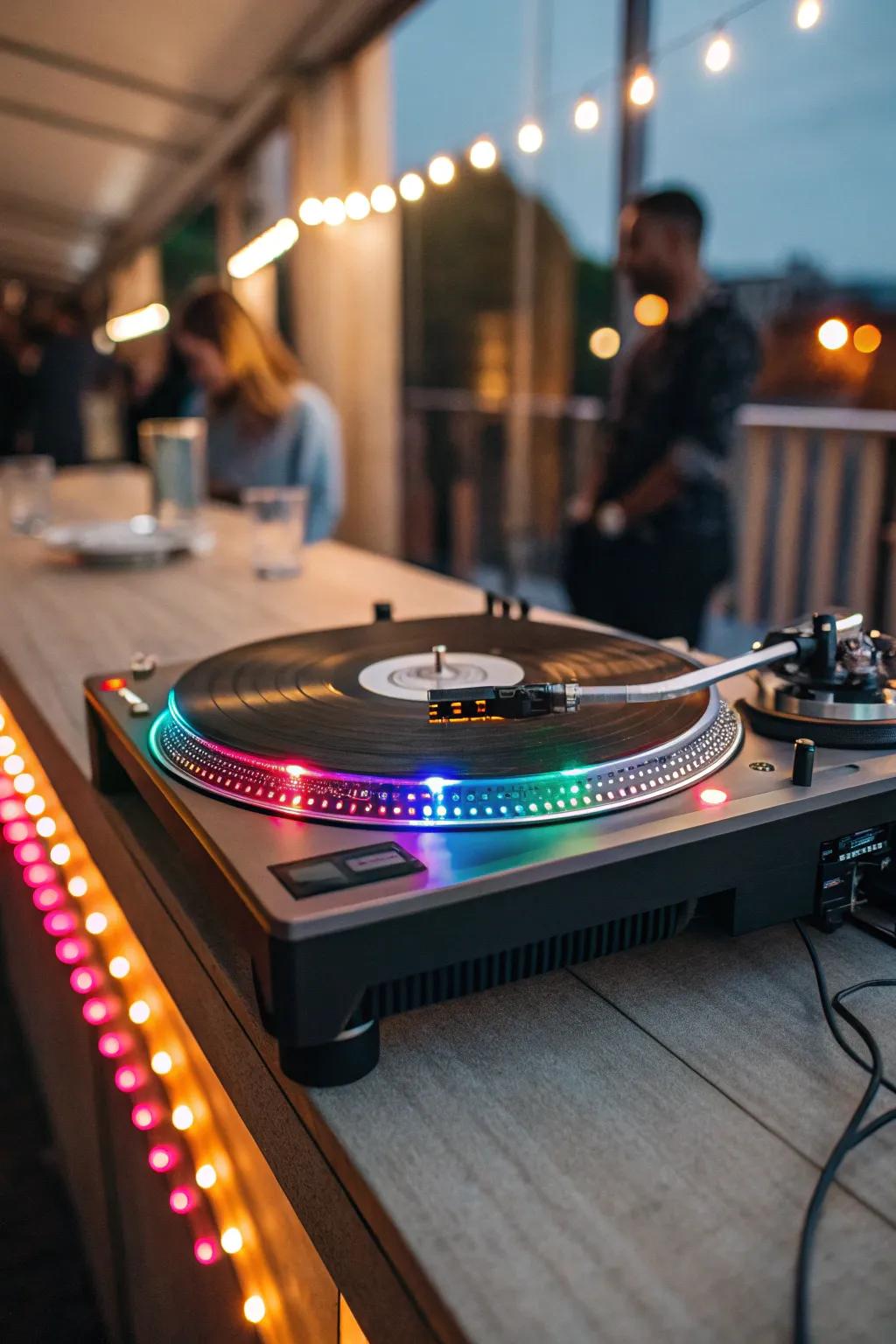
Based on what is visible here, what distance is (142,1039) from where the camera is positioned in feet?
2.95

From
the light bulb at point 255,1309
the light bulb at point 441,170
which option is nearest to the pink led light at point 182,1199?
the light bulb at point 255,1309

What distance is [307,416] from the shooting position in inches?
121

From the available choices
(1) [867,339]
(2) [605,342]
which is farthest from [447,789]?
(2) [605,342]

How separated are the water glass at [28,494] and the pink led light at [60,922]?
1181 mm

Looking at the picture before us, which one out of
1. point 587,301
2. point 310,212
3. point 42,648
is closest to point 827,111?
point 587,301

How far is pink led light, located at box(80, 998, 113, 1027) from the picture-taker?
3.37 ft

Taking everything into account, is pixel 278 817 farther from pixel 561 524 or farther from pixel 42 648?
pixel 561 524

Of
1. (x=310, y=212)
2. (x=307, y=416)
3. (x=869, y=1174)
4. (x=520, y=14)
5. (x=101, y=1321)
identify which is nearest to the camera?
(x=869, y=1174)

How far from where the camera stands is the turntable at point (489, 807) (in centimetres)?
50

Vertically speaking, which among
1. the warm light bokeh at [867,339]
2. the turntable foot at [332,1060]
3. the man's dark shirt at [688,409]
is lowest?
the turntable foot at [332,1060]

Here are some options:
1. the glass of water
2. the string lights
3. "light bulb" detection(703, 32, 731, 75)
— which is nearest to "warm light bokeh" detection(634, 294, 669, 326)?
the string lights

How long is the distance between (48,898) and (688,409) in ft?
5.63

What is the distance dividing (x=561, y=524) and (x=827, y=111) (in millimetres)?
1923

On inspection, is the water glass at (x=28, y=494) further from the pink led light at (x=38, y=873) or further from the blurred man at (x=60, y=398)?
the blurred man at (x=60, y=398)
